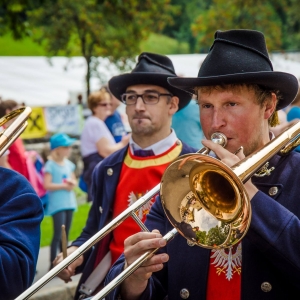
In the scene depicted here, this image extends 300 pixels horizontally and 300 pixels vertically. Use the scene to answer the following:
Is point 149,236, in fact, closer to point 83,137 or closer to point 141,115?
point 141,115

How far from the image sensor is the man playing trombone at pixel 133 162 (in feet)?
12.7

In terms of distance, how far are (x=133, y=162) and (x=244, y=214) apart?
5.97ft

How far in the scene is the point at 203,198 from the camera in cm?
247

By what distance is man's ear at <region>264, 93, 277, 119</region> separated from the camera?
2607 mm

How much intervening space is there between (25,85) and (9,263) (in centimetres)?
1855

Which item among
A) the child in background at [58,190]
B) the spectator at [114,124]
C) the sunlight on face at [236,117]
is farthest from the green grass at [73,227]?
the sunlight on face at [236,117]

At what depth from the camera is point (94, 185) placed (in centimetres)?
414

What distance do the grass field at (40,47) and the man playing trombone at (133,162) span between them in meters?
29.6

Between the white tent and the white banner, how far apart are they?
496 centimetres

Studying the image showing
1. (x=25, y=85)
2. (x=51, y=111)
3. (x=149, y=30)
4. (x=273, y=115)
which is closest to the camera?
(x=273, y=115)

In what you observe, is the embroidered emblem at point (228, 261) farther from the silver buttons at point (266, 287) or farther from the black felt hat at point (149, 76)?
the black felt hat at point (149, 76)

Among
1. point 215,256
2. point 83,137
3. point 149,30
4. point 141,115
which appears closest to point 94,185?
point 141,115

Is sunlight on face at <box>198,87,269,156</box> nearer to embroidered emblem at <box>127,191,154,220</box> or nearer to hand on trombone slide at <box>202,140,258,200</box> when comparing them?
hand on trombone slide at <box>202,140,258,200</box>

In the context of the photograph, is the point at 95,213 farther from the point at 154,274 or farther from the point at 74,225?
the point at 74,225
